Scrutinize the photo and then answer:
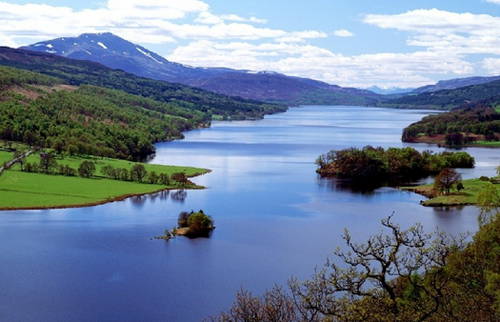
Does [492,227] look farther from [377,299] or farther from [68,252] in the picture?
[68,252]

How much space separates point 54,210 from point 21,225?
709 cm

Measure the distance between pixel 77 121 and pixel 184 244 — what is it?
244 ft

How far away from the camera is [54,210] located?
53.9m

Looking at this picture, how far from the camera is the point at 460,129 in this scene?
133 m

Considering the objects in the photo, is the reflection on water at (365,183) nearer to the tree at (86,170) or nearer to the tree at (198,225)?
the tree at (198,225)

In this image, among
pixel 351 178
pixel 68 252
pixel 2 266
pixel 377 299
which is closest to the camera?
pixel 377 299

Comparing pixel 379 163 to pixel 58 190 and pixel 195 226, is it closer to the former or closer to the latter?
pixel 58 190

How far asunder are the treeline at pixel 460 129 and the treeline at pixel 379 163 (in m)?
41.1

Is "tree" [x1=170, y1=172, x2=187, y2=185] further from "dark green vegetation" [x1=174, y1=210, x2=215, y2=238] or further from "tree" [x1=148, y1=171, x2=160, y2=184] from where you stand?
"dark green vegetation" [x1=174, y1=210, x2=215, y2=238]

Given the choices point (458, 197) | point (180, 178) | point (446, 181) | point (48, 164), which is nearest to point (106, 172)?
point (48, 164)

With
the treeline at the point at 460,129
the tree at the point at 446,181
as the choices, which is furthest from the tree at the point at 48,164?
the treeline at the point at 460,129

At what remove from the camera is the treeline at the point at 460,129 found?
4840 inches

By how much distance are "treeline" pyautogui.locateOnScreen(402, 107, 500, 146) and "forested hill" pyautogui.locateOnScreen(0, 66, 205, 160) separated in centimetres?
5122

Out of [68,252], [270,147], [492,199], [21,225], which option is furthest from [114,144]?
[492,199]
